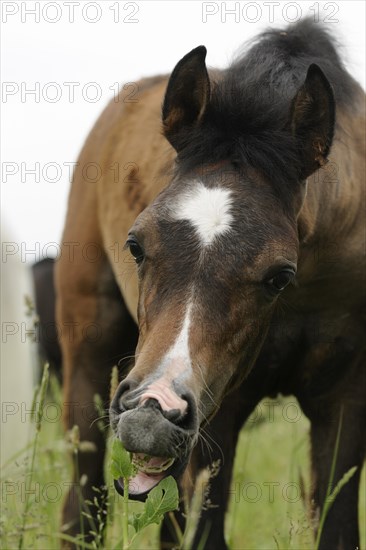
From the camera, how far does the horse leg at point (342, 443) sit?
522 centimetres

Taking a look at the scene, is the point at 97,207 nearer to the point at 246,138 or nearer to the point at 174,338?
the point at 246,138

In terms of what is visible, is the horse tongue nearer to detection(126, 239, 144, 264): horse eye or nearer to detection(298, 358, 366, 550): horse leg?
detection(126, 239, 144, 264): horse eye

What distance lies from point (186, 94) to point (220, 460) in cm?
201

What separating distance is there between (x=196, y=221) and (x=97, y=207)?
261cm

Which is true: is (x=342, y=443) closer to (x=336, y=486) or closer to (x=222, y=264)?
(x=336, y=486)

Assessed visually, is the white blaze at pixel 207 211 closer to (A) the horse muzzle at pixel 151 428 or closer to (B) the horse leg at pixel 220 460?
(A) the horse muzzle at pixel 151 428

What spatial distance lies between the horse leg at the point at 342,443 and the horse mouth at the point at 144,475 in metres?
2.04

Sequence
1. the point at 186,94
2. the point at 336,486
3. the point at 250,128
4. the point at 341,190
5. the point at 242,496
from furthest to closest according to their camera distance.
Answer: the point at 242,496 < the point at 341,190 < the point at 336,486 < the point at 186,94 < the point at 250,128

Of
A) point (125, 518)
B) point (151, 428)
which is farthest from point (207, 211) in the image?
point (125, 518)

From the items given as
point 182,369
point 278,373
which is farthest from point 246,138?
point 278,373

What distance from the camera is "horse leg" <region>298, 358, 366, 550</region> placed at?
5219 mm

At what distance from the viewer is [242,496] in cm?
→ 677

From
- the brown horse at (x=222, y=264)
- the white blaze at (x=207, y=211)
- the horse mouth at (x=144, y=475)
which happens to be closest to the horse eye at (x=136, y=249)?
the brown horse at (x=222, y=264)

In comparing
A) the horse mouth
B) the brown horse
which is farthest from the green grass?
the horse mouth
